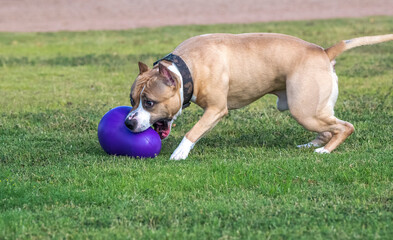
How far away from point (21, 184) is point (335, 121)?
359cm

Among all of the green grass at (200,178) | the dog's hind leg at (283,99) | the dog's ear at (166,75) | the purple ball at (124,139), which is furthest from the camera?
the dog's hind leg at (283,99)

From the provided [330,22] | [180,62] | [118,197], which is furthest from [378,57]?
[118,197]

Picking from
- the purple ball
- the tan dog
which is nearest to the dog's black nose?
the tan dog

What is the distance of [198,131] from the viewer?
283 inches

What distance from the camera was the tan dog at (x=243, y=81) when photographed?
22.6ft

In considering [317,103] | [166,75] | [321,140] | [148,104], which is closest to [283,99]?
[317,103]

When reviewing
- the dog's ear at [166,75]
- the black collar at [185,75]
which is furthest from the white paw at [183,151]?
the dog's ear at [166,75]

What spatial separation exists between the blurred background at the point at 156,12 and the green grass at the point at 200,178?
1279 centimetres

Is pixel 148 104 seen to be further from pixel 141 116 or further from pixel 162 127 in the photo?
pixel 162 127

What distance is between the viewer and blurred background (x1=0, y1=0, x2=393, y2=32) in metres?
24.6

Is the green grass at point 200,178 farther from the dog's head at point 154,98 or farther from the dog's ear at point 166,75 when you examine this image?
the dog's ear at point 166,75

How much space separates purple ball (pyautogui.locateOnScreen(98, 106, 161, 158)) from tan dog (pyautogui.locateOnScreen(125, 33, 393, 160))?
167mm

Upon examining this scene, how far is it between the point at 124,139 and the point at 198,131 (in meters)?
0.83

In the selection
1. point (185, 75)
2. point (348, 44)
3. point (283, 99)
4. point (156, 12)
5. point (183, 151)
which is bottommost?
point (156, 12)
